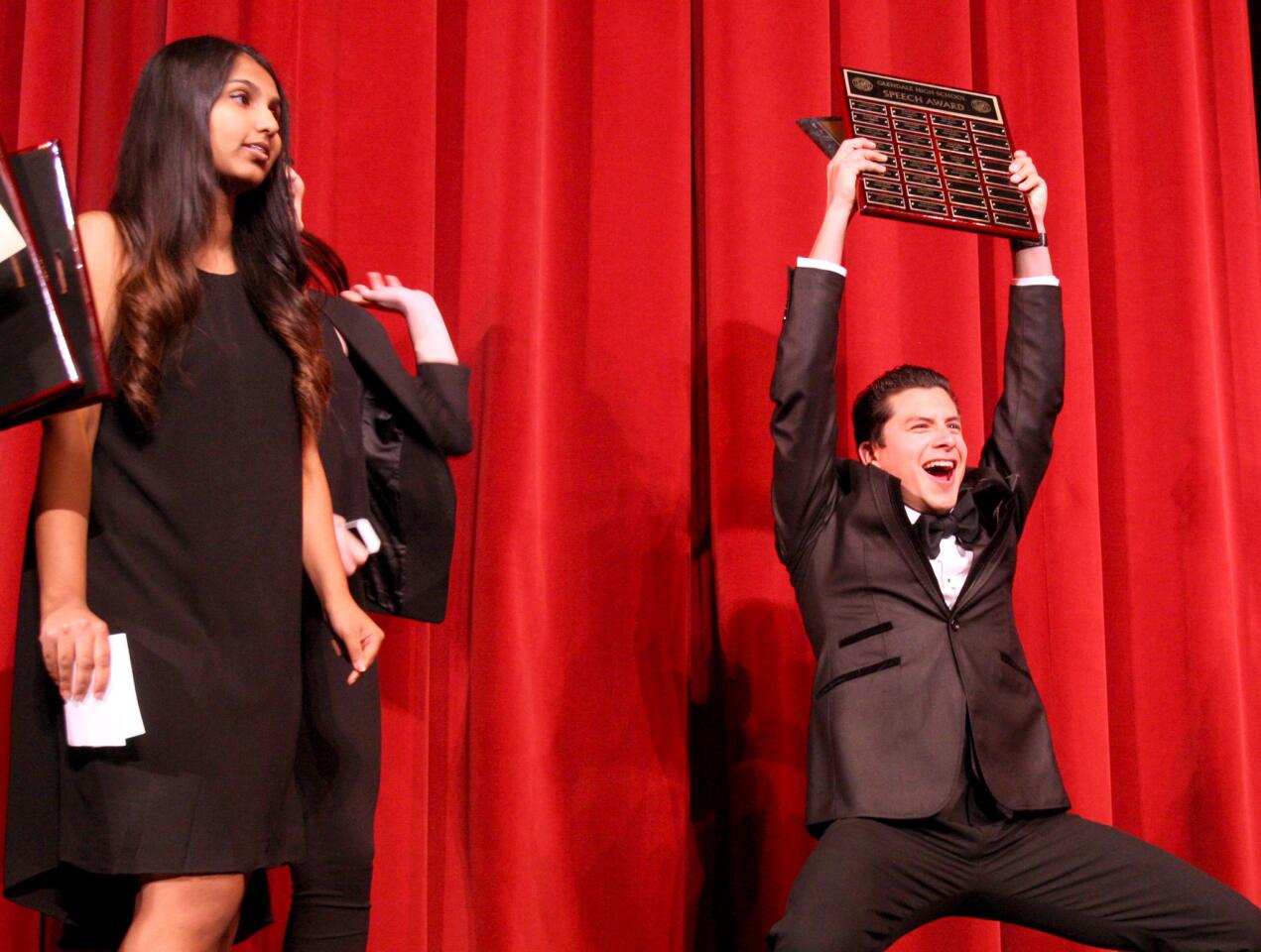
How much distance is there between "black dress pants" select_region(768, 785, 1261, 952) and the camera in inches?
67.9

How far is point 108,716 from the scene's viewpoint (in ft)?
4.25

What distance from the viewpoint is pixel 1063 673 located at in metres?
2.60

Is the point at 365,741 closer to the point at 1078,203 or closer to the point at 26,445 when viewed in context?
the point at 26,445

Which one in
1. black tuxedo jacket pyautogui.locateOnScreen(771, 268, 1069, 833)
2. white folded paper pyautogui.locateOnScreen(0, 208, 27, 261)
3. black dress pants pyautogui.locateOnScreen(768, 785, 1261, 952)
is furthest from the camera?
black tuxedo jacket pyautogui.locateOnScreen(771, 268, 1069, 833)

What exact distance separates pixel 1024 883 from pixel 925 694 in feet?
0.88

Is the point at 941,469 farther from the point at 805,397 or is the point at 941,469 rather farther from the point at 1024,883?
the point at 1024,883

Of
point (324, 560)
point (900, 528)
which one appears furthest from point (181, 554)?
point (900, 528)

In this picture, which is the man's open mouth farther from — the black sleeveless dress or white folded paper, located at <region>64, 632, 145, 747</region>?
white folded paper, located at <region>64, 632, 145, 747</region>

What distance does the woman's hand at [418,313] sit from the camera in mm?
1954

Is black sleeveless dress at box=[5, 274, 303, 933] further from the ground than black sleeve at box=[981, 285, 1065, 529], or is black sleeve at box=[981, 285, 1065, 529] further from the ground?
black sleeve at box=[981, 285, 1065, 529]

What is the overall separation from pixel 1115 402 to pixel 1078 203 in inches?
15.9

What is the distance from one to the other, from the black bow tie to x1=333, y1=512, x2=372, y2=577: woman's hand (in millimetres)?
790

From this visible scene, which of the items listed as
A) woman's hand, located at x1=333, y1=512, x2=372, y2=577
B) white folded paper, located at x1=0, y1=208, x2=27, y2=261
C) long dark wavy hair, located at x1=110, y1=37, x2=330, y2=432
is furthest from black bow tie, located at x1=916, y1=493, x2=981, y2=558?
white folded paper, located at x1=0, y1=208, x2=27, y2=261

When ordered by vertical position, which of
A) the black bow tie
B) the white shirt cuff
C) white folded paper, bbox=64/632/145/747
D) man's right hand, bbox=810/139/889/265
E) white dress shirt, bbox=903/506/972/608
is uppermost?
man's right hand, bbox=810/139/889/265
